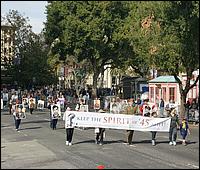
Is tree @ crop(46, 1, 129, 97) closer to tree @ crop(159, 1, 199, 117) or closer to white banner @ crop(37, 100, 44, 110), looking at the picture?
white banner @ crop(37, 100, 44, 110)

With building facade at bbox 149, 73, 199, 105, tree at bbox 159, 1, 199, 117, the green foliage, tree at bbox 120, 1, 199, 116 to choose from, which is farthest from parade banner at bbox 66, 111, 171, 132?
the green foliage

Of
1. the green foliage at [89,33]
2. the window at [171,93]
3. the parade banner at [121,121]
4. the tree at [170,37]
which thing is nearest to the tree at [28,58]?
the green foliage at [89,33]

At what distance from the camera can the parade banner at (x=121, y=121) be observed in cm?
2066

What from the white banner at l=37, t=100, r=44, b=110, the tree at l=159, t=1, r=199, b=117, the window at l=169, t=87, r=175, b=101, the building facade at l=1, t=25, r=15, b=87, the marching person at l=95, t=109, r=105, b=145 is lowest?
the marching person at l=95, t=109, r=105, b=145

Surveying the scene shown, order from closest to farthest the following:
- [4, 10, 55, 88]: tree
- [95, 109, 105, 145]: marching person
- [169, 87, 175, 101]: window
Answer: [95, 109, 105, 145]: marching person
[169, 87, 175, 101]: window
[4, 10, 55, 88]: tree

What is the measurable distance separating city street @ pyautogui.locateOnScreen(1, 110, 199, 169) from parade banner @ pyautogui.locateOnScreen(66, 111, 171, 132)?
708 millimetres

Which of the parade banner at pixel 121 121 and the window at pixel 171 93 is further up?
the window at pixel 171 93

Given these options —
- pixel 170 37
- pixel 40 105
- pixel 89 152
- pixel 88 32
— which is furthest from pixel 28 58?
pixel 89 152

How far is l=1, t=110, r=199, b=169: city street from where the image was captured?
14641 mm

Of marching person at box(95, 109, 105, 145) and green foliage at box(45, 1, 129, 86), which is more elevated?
green foliage at box(45, 1, 129, 86)

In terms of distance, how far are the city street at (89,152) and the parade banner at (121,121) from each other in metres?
0.71

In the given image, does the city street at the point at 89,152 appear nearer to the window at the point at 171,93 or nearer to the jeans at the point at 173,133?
the jeans at the point at 173,133

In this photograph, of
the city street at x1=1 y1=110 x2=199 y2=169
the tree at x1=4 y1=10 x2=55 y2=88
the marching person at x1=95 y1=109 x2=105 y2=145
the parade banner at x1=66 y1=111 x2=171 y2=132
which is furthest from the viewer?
the tree at x1=4 y1=10 x2=55 y2=88

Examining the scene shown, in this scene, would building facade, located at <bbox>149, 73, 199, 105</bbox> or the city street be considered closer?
the city street
